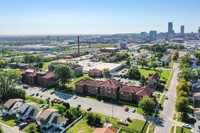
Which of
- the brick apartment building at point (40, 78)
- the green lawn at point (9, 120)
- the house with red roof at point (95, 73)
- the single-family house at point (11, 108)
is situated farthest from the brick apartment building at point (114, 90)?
the green lawn at point (9, 120)

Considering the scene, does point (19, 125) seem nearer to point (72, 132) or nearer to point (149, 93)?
point (72, 132)

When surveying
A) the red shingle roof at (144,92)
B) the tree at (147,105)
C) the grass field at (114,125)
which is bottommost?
the grass field at (114,125)

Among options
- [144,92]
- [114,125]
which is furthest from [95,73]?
[114,125]

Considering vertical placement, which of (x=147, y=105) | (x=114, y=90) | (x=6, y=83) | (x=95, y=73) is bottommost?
(x=147, y=105)

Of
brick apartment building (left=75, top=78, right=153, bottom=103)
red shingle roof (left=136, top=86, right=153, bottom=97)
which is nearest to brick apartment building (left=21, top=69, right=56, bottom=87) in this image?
brick apartment building (left=75, top=78, right=153, bottom=103)

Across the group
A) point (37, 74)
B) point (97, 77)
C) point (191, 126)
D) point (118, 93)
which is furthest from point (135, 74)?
point (37, 74)

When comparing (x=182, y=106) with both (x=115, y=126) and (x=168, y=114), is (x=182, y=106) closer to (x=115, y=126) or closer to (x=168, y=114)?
(x=168, y=114)

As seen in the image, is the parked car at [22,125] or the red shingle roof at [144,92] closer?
the parked car at [22,125]

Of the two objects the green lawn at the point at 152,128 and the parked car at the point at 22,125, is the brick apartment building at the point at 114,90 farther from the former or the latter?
the parked car at the point at 22,125
